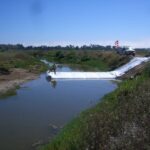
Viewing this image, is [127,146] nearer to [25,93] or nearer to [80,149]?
[80,149]

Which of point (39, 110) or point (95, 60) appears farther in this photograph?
point (95, 60)

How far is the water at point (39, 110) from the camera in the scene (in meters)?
13.9

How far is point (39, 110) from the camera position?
19.4 metres

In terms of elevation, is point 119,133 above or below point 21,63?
above

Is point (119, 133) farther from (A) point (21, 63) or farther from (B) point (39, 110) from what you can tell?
(A) point (21, 63)

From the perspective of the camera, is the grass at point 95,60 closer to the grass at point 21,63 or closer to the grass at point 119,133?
the grass at point 21,63

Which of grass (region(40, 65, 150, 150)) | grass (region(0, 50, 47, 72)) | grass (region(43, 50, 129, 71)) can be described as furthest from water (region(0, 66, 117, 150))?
grass (region(43, 50, 129, 71))

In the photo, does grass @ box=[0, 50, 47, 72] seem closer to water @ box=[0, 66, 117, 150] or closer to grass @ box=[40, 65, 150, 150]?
water @ box=[0, 66, 117, 150]

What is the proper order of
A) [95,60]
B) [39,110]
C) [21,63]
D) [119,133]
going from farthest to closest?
[95,60], [21,63], [39,110], [119,133]

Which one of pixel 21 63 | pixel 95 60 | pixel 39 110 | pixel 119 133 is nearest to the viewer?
pixel 119 133

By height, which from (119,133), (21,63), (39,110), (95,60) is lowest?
(95,60)

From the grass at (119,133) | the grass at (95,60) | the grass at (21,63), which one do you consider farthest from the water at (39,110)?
the grass at (95,60)

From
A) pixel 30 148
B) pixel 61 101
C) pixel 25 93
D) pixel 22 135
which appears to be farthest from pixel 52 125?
pixel 25 93

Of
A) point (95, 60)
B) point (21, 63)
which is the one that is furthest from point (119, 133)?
point (95, 60)
